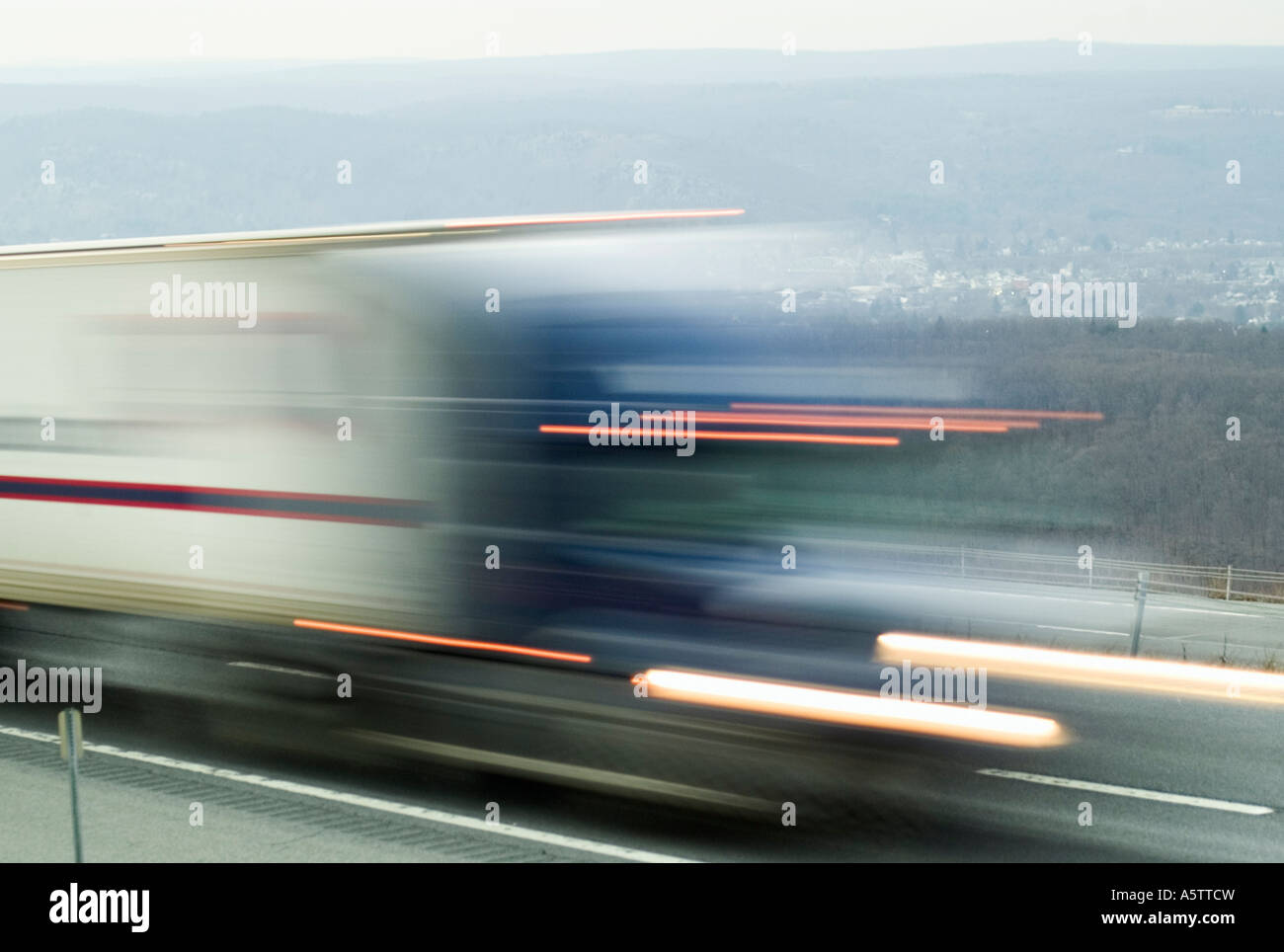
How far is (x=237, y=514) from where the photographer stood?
896cm

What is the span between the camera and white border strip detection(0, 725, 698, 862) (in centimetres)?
709

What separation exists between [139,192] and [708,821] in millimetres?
97630

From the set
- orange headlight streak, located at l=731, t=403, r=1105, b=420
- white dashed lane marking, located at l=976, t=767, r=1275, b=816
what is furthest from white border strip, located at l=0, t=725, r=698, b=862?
white dashed lane marking, located at l=976, t=767, r=1275, b=816

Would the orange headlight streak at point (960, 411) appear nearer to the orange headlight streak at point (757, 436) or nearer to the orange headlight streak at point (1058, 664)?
the orange headlight streak at point (757, 436)

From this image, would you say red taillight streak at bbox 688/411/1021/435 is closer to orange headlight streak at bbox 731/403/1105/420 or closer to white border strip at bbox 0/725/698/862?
orange headlight streak at bbox 731/403/1105/420

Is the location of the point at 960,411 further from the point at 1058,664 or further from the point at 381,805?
the point at 381,805

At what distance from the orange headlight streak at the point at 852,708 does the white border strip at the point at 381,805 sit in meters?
0.79

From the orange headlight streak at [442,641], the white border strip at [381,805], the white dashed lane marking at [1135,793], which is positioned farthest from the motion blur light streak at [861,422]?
the white dashed lane marking at [1135,793]

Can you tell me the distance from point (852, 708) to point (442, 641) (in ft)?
7.74

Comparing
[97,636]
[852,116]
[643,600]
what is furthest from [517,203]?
[643,600]

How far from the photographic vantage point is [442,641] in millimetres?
8141

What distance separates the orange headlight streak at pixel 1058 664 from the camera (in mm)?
6883

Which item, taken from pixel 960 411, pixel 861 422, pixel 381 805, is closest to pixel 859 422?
pixel 861 422

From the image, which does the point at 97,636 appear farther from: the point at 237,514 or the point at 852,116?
the point at 852,116
